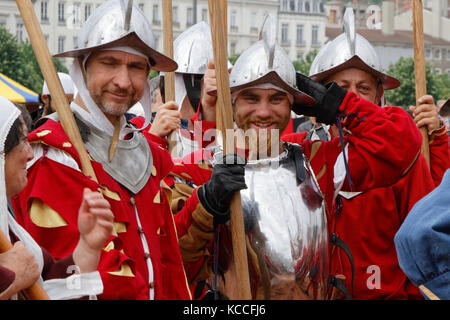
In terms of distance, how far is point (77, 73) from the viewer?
4156mm

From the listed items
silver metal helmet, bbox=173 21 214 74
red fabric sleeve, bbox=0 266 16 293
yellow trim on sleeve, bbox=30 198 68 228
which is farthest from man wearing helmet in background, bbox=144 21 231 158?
red fabric sleeve, bbox=0 266 16 293

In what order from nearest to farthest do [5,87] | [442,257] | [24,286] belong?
[442,257], [24,286], [5,87]

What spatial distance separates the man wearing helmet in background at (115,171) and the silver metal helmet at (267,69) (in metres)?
0.39

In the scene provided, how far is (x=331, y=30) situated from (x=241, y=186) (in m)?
80.0

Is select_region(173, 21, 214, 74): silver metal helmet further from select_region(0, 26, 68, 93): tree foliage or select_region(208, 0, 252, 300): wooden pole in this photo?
select_region(0, 26, 68, 93): tree foliage

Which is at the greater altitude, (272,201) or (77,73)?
(77,73)

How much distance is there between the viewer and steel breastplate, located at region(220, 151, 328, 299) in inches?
164

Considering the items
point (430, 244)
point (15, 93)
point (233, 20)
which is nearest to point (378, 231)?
point (430, 244)

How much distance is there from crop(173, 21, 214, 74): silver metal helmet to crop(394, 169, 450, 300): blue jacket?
13.2 feet

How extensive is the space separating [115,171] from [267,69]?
3.23ft

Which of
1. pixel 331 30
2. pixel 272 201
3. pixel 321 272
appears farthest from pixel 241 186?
pixel 331 30
